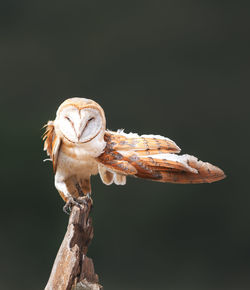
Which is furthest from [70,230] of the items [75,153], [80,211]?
[75,153]

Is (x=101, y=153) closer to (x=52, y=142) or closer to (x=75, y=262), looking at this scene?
(x=52, y=142)

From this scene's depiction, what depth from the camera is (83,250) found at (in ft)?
8.49

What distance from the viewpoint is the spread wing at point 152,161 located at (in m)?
2.55

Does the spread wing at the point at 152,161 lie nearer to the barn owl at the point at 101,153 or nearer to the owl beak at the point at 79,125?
the barn owl at the point at 101,153

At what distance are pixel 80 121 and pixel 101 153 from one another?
6.3 inches

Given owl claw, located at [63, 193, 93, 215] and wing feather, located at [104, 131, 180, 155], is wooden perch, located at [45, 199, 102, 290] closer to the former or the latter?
owl claw, located at [63, 193, 93, 215]

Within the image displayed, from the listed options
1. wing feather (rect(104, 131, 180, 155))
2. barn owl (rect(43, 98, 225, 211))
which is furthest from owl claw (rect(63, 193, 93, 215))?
wing feather (rect(104, 131, 180, 155))

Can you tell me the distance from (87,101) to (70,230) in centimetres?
45

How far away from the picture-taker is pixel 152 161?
2.56 meters

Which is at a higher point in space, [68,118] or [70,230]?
[68,118]

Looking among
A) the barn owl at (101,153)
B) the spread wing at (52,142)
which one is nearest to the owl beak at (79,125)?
the barn owl at (101,153)

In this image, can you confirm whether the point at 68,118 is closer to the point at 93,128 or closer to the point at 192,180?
the point at 93,128

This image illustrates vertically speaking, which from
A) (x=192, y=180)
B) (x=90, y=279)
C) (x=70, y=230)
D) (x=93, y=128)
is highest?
(x=93, y=128)

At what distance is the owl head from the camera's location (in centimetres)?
247
